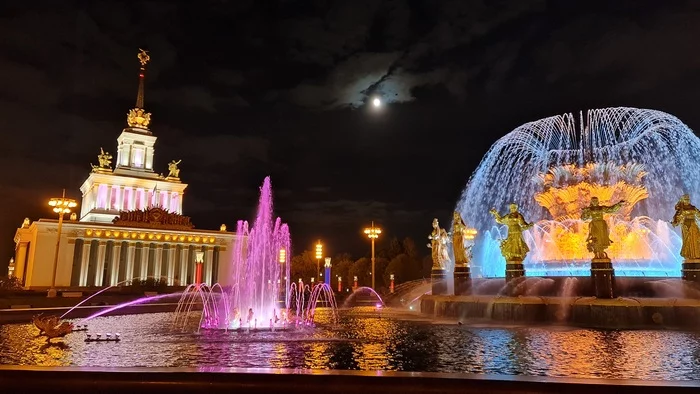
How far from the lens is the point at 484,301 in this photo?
1612cm

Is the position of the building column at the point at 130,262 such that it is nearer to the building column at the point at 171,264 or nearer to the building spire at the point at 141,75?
the building column at the point at 171,264

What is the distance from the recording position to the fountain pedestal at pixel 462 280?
62.8 ft

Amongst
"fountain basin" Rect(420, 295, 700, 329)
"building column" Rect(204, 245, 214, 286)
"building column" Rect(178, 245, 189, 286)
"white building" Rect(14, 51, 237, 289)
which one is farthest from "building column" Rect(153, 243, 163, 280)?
"fountain basin" Rect(420, 295, 700, 329)

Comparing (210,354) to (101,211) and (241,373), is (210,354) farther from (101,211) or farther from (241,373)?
(101,211)

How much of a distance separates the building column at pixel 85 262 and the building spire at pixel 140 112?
25.0m

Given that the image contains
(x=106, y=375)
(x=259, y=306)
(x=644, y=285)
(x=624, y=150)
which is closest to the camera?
(x=106, y=375)

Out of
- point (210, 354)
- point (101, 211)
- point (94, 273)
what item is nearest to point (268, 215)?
point (210, 354)

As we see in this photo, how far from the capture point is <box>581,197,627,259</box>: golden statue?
15250 millimetres

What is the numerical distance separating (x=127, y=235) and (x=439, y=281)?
47.5 meters

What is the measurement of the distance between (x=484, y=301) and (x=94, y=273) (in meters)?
52.6

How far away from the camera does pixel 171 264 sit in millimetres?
60219

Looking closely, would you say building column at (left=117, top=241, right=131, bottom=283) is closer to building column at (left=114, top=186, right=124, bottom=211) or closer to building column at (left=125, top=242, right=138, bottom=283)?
building column at (left=125, top=242, right=138, bottom=283)

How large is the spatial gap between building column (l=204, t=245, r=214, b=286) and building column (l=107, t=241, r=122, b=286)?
1028 cm

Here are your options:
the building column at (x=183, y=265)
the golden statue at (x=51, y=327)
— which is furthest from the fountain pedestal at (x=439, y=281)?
the building column at (x=183, y=265)
